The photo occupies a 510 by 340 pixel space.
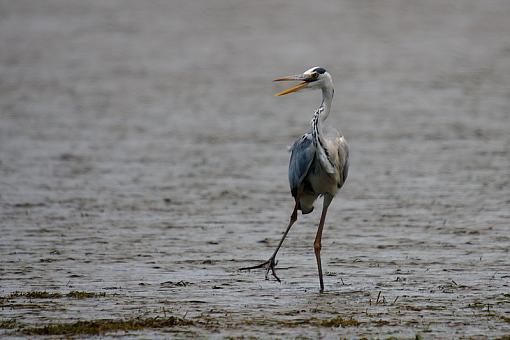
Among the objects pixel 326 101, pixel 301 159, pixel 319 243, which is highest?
pixel 326 101

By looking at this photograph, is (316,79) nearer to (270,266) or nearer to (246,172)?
(270,266)

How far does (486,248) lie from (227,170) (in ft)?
18.9

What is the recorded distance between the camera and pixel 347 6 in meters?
36.2

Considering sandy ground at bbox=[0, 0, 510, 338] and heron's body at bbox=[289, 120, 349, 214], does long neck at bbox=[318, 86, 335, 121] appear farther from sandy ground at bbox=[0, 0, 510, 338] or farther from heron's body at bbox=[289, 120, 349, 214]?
sandy ground at bbox=[0, 0, 510, 338]

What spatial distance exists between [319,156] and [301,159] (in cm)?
27

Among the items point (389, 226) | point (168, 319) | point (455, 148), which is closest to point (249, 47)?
point (455, 148)

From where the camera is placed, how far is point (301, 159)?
10.7 meters

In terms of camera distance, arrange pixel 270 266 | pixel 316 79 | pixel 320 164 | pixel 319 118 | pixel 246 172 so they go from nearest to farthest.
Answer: pixel 270 266
pixel 319 118
pixel 320 164
pixel 316 79
pixel 246 172

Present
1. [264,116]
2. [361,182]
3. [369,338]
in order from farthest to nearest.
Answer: [264,116] < [361,182] < [369,338]

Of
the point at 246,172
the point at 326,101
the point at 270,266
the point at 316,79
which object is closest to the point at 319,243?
the point at 270,266

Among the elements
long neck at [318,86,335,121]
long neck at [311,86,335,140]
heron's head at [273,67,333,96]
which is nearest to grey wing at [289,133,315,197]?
long neck at [311,86,335,140]

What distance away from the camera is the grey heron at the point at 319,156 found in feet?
34.3

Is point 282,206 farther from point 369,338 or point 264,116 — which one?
point 264,116

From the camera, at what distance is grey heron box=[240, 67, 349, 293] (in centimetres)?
1047
